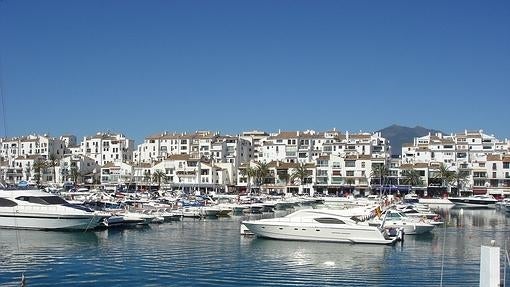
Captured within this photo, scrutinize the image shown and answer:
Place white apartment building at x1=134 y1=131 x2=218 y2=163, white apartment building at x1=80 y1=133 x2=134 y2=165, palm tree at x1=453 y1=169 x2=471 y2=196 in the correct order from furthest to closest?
white apartment building at x1=80 y1=133 x2=134 y2=165 → white apartment building at x1=134 y1=131 x2=218 y2=163 → palm tree at x1=453 y1=169 x2=471 y2=196

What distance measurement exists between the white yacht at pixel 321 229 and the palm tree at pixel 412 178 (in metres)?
74.2

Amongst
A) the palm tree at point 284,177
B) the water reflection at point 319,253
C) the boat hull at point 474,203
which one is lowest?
the boat hull at point 474,203

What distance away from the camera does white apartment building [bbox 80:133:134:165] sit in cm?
14350

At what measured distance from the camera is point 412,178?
366 feet

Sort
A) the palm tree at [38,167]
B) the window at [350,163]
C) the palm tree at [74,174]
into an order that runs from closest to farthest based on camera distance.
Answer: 1. the window at [350,163]
2. the palm tree at [38,167]
3. the palm tree at [74,174]

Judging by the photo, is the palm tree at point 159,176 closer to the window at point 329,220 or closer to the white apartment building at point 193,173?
the white apartment building at point 193,173

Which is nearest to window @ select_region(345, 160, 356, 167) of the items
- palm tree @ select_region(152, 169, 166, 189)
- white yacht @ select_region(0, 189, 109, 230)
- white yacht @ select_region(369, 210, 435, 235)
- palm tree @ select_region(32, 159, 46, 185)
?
palm tree @ select_region(152, 169, 166, 189)

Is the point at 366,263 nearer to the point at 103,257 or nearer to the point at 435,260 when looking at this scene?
the point at 435,260

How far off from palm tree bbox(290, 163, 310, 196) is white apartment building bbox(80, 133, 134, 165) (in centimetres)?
4348

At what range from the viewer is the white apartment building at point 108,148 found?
144 meters

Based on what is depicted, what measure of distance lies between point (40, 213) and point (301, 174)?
76480 mm

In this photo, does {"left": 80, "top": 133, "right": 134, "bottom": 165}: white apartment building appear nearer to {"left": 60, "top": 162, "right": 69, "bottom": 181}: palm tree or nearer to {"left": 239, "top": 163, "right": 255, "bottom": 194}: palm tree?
{"left": 60, "top": 162, "right": 69, "bottom": 181}: palm tree

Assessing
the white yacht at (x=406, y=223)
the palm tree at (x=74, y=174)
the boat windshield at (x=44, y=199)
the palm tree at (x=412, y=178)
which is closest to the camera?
the boat windshield at (x=44, y=199)

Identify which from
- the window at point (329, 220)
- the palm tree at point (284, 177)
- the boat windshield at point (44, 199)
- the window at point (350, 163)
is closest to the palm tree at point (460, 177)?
the window at point (350, 163)
